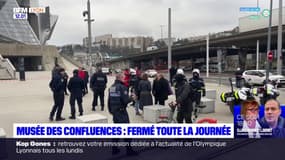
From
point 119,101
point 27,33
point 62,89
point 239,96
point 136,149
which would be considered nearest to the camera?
point 119,101

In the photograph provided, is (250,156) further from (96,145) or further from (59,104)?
(59,104)

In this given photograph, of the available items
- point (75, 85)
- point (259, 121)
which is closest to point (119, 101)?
point (259, 121)

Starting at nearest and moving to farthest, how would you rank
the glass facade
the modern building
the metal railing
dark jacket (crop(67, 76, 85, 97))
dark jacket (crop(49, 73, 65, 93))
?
dark jacket (crop(49, 73, 65, 93)) → dark jacket (crop(67, 76, 85, 97)) → the metal railing → the modern building → the glass facade

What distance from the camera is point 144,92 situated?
393 inches

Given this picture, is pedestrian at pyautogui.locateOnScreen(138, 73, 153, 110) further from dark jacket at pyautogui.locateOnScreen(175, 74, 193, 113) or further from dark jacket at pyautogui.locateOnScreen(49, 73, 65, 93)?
dark jacket at pyautogui.locateOnScreen(175, 74, 193, 113)

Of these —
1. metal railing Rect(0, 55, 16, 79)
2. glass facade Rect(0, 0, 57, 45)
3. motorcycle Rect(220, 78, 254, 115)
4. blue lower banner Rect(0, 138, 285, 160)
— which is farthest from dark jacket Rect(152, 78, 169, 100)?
glass facade Rect(0, 0, 57, 45)

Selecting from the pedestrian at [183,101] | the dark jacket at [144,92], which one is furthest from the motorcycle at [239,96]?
the dark jacket at [144,92]

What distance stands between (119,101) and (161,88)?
4288 millimetres

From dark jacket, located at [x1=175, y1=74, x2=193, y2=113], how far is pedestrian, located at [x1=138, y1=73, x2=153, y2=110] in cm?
283

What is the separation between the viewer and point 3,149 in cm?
563

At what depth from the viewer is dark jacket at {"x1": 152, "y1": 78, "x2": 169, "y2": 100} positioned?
991 centimetres

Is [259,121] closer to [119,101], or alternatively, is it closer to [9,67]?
[119,101]

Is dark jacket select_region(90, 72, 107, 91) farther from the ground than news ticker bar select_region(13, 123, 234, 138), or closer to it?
farther from the ground

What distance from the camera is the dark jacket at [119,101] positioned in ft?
19.0
